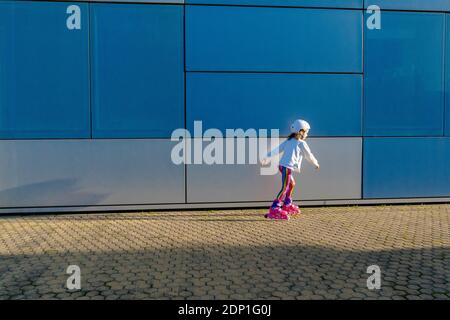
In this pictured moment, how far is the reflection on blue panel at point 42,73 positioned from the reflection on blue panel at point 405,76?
5148 mm

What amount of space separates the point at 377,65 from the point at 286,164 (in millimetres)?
2780

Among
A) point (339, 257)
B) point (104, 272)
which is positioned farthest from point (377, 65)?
point (104, 272)

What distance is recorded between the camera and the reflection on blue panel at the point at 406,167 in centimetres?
852

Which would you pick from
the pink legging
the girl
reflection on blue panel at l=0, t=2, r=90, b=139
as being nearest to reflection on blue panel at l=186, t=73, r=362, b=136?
the girl

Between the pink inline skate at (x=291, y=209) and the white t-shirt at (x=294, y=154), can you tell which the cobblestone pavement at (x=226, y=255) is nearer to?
the pink inline skate at (x=291, y=209)

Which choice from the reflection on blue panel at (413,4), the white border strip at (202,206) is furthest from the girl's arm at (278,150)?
the reflection on blue panel at (413,4)

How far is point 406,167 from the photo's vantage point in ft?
28.2

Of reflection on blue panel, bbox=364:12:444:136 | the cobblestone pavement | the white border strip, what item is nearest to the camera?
the cobblestone pavement

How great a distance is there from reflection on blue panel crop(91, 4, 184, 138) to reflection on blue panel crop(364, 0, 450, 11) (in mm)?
3651

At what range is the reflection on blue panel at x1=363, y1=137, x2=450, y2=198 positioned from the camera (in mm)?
8523

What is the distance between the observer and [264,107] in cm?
815

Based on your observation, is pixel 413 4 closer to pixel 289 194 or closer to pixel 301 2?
pixel 301 2

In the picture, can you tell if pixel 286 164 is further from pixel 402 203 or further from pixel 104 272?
pixel 104 272

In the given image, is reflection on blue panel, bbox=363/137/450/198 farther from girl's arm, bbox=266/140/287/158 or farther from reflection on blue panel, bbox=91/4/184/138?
reflection on blue panel, bbox=91/4/184/138
